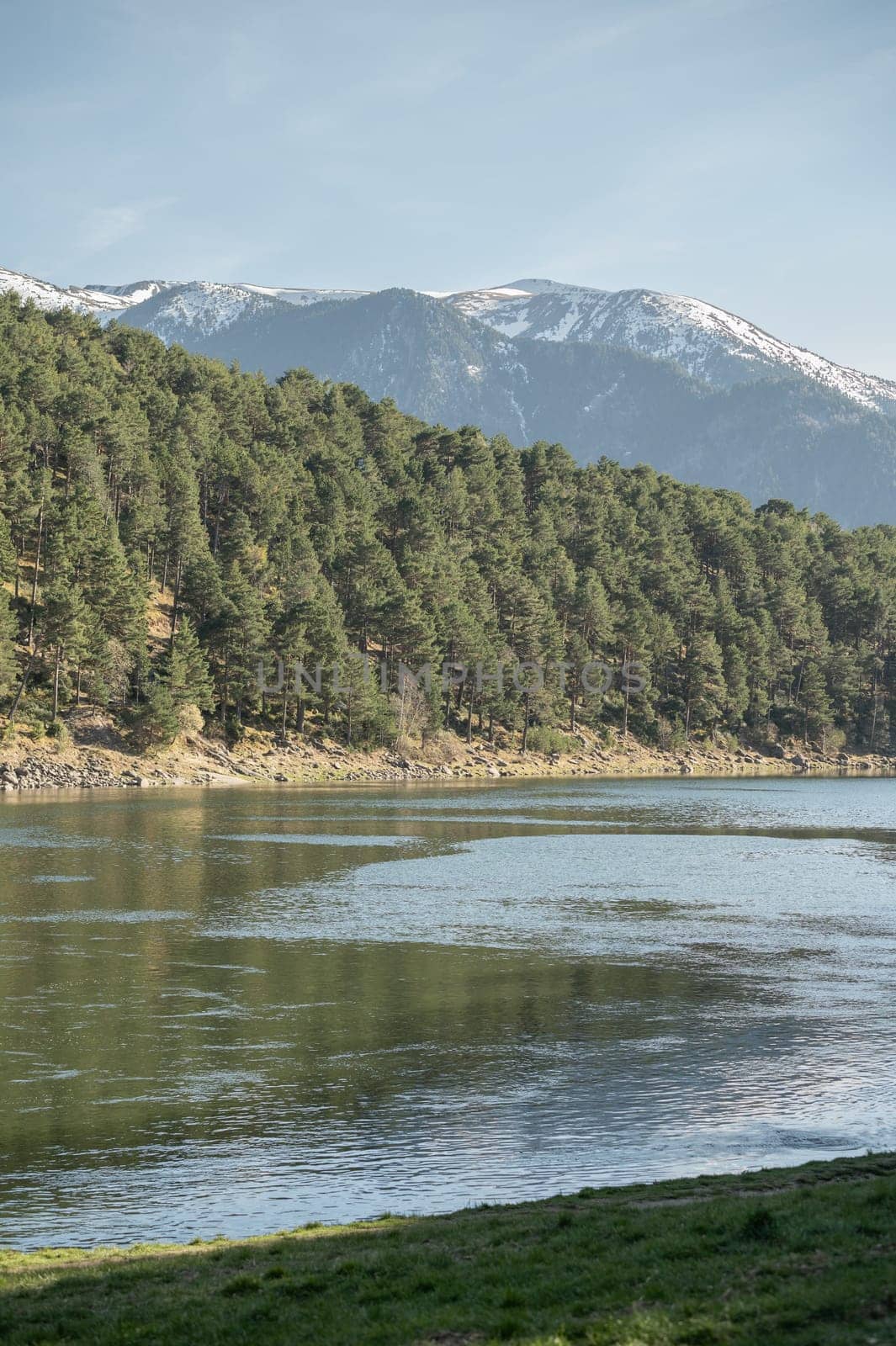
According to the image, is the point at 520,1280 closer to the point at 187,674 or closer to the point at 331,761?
the point at 187,674

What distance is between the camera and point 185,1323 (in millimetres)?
12141

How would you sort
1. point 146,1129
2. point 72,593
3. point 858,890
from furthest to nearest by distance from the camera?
1. point 72,593
2. point 858,890
3. point 146,1129

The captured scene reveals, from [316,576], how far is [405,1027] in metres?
113

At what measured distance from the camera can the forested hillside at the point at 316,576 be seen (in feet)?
372

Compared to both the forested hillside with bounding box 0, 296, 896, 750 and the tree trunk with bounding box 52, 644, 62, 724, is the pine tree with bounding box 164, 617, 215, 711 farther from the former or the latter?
the tree trunk with bounding box 52, 644, 62, 724

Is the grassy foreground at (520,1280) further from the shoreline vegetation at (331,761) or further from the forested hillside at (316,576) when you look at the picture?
the forested hillside at (316,576)

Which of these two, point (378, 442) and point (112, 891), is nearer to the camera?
point (112, 891)

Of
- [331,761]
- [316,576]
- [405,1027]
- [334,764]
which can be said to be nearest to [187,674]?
[331,761]

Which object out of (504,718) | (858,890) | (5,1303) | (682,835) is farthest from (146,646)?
(5,1303)

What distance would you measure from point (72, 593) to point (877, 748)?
445 ft

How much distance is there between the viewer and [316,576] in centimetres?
13912

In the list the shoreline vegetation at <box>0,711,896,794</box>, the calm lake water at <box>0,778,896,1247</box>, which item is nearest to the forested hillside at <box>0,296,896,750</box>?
the shoreline vegetation at <box>0,711,896,794</box>

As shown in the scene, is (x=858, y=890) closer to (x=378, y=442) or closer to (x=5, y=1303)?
(x=5, y=1303)

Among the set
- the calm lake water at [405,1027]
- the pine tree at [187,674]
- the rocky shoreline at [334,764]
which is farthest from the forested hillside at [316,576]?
the calm lake water at [405,1027]
